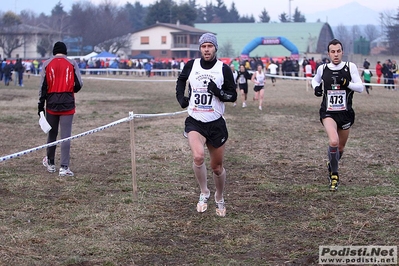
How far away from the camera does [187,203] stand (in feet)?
26.1

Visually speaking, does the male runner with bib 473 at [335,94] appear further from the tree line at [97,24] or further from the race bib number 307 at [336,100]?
the tree line at [97,24]

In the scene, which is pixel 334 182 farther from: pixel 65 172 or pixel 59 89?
pixel 59 89

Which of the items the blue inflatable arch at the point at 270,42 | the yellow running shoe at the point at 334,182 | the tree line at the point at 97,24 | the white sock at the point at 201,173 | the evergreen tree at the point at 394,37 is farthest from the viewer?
the tree line at the point at 97,24

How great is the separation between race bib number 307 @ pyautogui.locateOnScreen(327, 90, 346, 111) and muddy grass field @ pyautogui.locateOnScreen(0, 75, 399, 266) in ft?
3.67

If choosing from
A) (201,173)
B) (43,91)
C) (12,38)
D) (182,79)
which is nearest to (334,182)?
(201,173)

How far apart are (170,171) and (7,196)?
2808 mm

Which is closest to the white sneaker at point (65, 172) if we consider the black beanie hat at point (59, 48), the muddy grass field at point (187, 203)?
the muddy grass field at point (187, 203)

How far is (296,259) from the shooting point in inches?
223

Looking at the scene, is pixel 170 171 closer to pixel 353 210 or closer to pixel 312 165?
pixel 312 165

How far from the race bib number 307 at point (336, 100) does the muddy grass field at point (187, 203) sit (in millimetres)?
1119

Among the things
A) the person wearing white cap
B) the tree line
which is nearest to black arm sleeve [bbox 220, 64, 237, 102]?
the person wearing white cap

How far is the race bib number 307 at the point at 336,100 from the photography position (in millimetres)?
8746

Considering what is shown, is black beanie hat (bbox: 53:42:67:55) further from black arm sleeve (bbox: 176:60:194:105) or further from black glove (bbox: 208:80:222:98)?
black glove (bbox: 208:80:222:98)

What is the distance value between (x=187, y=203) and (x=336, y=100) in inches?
101
